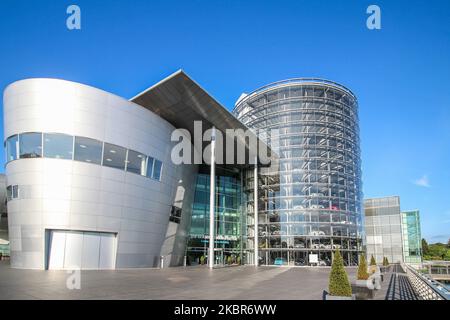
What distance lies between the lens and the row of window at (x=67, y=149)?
21266 millimetres

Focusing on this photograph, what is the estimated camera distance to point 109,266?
23.4m

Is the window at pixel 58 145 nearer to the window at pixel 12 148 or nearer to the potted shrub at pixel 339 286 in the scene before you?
the window at pixel 12 148

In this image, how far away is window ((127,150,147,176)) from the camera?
80.7ft

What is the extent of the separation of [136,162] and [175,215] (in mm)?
7552

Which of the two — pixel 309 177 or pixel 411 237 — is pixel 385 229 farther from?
pixel 309 177

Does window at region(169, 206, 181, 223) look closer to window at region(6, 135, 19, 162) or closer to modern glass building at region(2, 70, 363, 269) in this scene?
modern glass building at region(2, 70, 363, 269)

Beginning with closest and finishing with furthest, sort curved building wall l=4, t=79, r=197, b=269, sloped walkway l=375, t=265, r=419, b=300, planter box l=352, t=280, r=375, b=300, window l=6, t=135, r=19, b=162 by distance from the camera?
planter box l=352, t=280, r=375, b=300, sloped walkway l=375, t=265, r=419, b=300, curved building wall l=4, t=79, r=197, b=269, window l=6, t=135, r=19, b=162

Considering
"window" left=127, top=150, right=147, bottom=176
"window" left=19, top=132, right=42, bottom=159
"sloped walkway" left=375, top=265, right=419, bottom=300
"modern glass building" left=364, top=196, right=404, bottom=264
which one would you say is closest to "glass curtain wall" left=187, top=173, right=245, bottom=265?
"window" left=127, top=150, right=147, bottom=176

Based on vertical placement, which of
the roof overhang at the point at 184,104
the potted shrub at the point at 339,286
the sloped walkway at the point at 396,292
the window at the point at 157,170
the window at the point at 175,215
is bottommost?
the sloped walkway at the point at 396,292

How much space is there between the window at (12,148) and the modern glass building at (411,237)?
215 feet


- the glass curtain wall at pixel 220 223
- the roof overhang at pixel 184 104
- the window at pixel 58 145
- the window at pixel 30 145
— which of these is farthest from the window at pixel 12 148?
the glass curtain wall at pixel 220 223

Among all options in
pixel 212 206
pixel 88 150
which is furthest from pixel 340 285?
pixel 212 206

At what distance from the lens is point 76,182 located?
21688 mm
